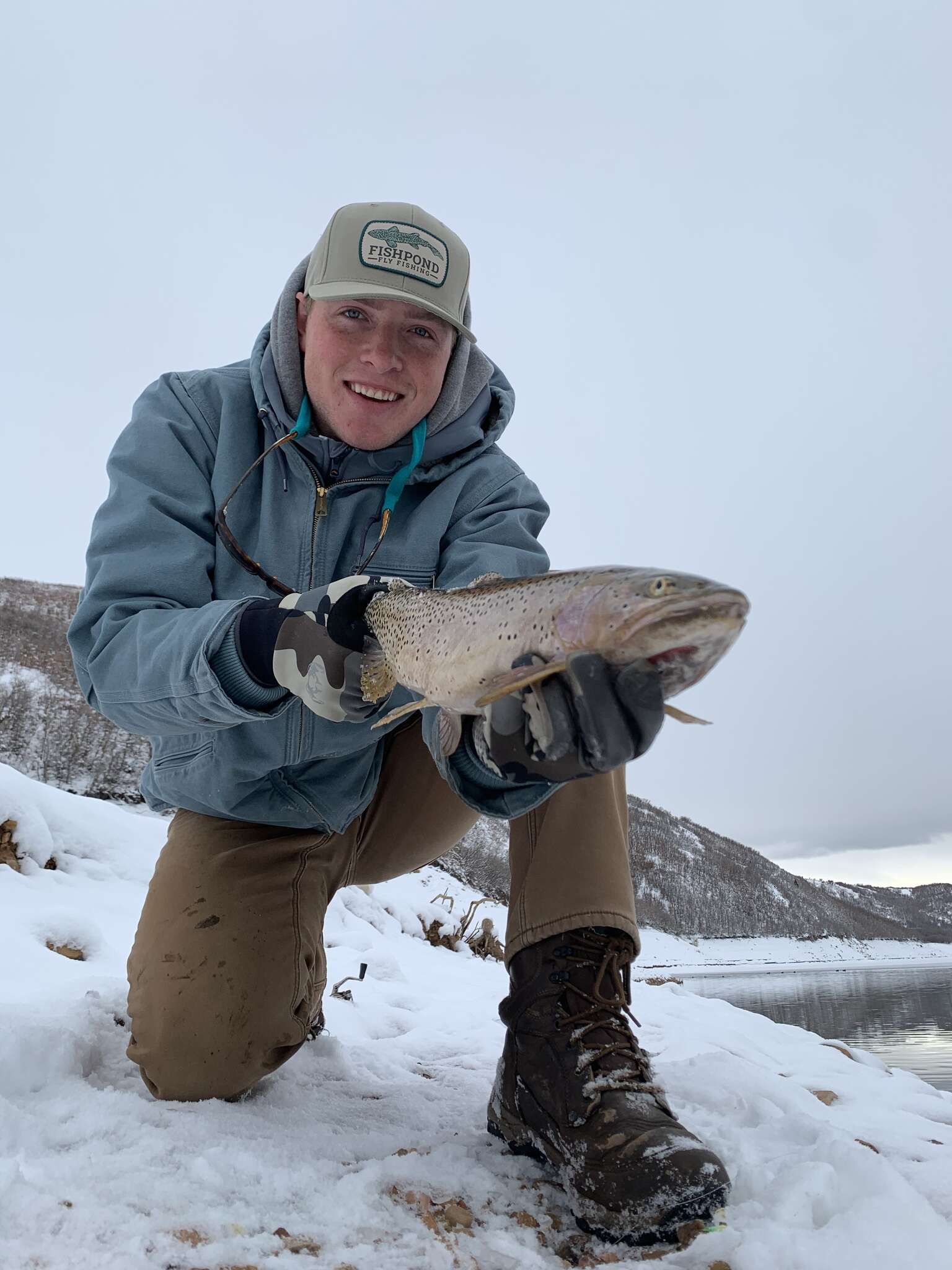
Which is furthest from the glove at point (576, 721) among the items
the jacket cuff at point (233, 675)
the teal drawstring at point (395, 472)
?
the teal drawstring at point (395, 472)

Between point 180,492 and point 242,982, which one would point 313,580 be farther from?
point 242,982

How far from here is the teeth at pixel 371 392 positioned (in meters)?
3.12

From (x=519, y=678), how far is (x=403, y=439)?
177 centimetres

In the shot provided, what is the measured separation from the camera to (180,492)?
10.3ft

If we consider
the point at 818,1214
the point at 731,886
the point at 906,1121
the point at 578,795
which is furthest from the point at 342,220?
the point at 731,886

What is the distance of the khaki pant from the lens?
267 centimetres

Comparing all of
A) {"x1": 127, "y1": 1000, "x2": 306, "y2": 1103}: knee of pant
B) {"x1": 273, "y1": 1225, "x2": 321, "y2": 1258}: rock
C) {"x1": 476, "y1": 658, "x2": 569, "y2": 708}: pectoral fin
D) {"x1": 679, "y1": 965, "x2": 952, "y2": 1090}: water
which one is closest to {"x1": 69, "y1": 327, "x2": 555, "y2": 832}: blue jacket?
{"x1": 476, "y1": 658, "x2": 569, "y2": 708}: pectoral fin

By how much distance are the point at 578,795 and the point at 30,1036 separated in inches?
74.0

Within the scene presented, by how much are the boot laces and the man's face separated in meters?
2.03

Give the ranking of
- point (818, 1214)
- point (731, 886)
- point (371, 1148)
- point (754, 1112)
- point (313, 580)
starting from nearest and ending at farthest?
point (818, 1214) → point (371, 1148) → point (754, 1112) → point (313, 580) → point (731, 886)

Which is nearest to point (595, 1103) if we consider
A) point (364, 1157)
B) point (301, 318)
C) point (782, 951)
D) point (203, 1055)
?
point (364, 1157)

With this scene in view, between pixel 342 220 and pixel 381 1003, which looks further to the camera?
pixel 381 1003

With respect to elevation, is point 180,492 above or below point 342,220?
below

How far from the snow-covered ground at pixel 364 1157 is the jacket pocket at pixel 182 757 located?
0.89m
